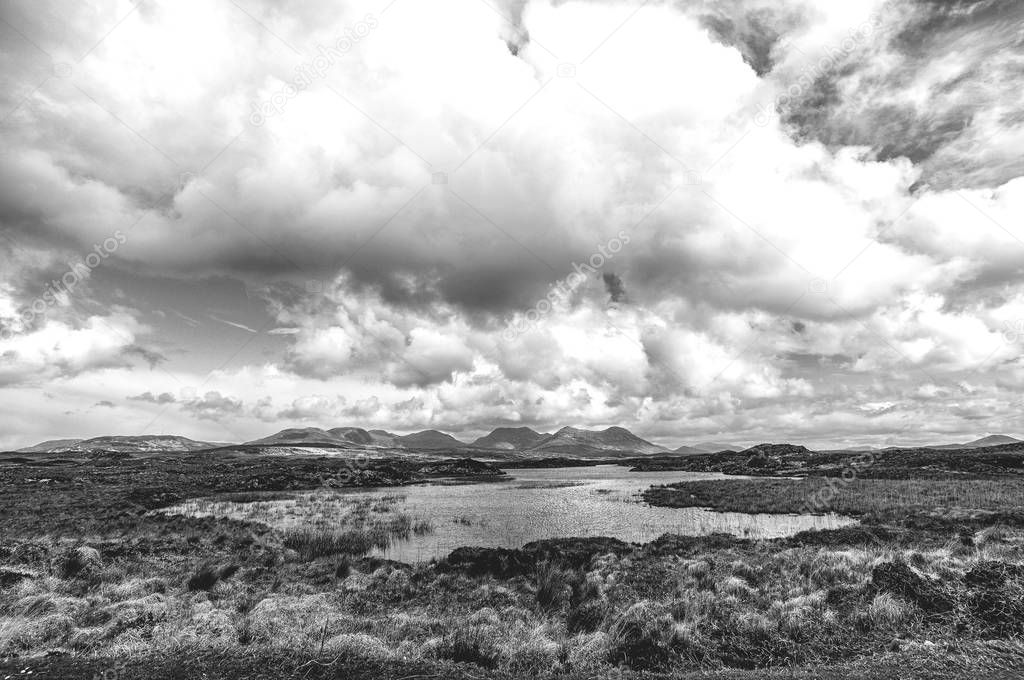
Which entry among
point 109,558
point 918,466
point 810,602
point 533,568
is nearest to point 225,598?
point 109,558

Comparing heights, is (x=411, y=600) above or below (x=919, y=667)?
below

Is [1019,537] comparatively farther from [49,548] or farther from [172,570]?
[49,548]

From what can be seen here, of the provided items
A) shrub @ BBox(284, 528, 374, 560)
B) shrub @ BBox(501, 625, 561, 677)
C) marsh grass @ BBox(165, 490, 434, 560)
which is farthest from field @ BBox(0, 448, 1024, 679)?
marsh grass @ BBox(165, 490, 434, 560)

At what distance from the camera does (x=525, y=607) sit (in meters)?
16.8

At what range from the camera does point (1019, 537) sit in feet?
76.0

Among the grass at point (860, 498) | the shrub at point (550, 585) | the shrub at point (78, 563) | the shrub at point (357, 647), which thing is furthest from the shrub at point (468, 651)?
the grass at point (860, 498)

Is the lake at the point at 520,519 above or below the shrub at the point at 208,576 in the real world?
below

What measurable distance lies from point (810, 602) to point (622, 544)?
1364 cm

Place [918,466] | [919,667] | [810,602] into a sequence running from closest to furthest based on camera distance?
[919,667], [810,602], [918,466]

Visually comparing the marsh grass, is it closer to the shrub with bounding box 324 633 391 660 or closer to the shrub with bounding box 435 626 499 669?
the shrub with bounding box 324 633 391 660

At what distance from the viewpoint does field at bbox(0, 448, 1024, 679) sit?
33.4 feet

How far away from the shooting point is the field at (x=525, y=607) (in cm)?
1017

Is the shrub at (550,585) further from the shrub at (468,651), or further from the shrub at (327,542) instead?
the shrub at (327,542)

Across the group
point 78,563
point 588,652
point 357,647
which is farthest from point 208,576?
point 588,652
